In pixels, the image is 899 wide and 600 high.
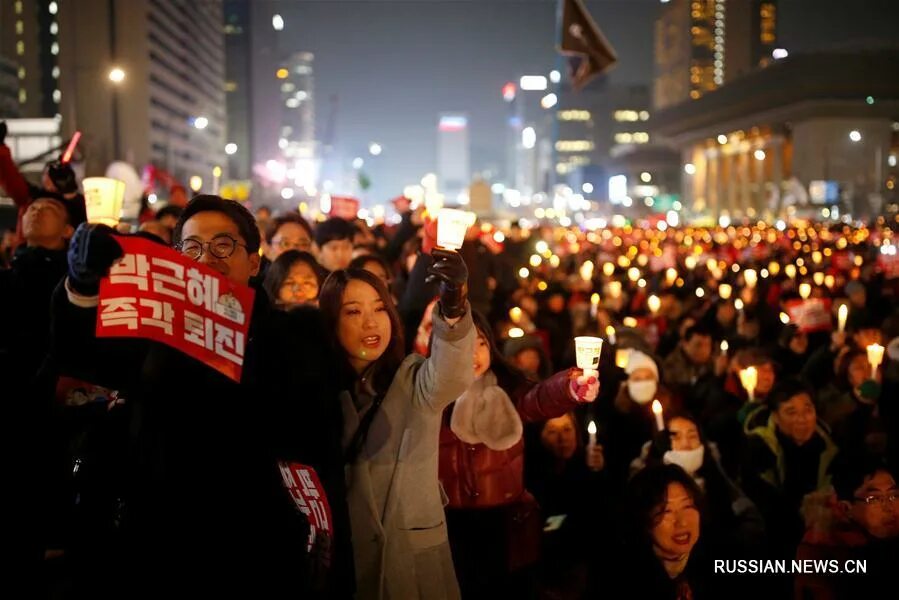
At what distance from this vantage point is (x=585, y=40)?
1734cm

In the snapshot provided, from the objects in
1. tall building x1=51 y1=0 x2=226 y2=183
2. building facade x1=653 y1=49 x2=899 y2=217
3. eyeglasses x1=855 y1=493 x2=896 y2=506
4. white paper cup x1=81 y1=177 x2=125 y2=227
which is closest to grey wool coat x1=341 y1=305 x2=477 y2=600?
white paper cup x1=81 y1=177 x2=125 y2=227

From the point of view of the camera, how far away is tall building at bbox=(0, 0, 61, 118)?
84.4 meters

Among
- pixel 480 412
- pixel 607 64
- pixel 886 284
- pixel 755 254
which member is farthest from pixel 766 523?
pixel 755 254

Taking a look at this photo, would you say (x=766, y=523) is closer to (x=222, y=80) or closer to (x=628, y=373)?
(x=628, y=373)

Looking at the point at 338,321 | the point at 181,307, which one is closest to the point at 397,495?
the point at 338,321

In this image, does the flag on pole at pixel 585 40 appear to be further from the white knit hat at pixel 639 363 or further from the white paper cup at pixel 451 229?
the white paper cup at pixel 451 229

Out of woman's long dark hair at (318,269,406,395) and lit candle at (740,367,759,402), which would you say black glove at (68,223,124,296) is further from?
lit candle at (740,367,759,402)

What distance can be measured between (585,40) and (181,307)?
15521 mm

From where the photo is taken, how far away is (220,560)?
2848mm

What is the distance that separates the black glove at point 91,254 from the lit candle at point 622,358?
5160 millimetres

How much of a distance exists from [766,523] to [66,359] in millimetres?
4066

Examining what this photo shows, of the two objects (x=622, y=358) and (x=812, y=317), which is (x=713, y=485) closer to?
(x=622, y=358)

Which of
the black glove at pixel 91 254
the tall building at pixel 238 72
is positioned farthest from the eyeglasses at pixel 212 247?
the tall building at pixel 238 72

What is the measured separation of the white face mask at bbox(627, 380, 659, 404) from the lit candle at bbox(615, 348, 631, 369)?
37 centimetres
